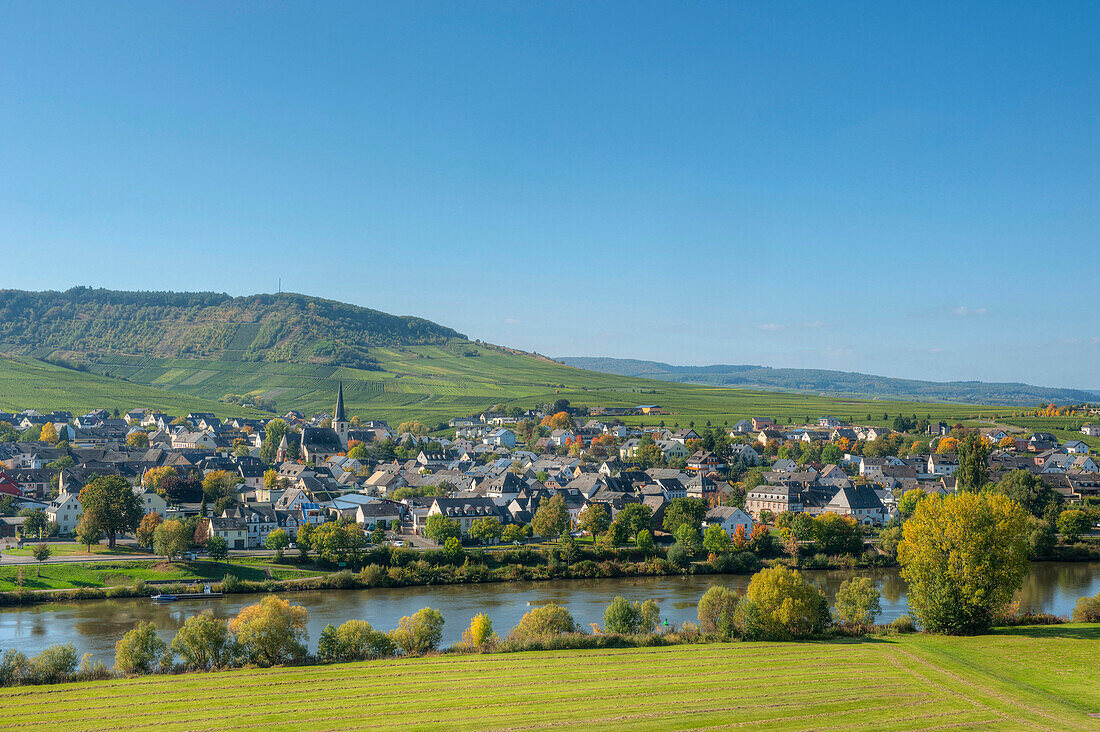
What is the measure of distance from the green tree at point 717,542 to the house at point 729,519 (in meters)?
5.94

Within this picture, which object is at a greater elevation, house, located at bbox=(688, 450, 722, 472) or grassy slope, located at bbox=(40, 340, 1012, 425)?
grassy slope, located at bbox=(40, 340, 1012, 425)

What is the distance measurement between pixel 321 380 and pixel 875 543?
133895 millimetres

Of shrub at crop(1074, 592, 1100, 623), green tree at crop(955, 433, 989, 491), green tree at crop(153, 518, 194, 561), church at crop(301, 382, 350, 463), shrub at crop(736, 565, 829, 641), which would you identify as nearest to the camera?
shrub at crop(736, 565, 829, 641)

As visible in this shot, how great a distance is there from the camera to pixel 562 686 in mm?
26031

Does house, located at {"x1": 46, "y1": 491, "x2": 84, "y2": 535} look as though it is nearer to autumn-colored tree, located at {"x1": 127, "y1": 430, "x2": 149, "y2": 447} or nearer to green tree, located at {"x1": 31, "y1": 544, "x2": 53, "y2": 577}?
green tree, located at {"x1": 31, "y1": 544, "x2": 53, "y2": 577}

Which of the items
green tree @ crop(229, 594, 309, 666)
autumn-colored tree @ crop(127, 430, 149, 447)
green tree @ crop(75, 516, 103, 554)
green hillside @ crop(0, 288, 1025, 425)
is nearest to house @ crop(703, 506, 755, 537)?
green tree @ crop(229, 594, 309, 666)

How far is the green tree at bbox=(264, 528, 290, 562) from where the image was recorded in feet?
163

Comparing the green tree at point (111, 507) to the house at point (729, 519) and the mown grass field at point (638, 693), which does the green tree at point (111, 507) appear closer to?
the mown grass field at point (638, 693)

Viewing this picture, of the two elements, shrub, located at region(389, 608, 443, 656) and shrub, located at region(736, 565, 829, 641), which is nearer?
shrub, located at region(389, 608, 443, 656)

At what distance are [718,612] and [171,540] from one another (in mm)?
28651

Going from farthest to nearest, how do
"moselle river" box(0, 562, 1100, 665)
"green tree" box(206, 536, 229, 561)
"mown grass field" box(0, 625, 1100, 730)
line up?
"green tree" box(206, 536, 229, 561) < "moselle river" box(0, 562, 1100, 665) < "mown grass field" box(0, 625, 1100, 730)

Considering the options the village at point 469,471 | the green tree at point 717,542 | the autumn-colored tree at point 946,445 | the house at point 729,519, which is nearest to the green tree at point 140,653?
the village at point 469,471

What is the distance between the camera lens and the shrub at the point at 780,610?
32125mm

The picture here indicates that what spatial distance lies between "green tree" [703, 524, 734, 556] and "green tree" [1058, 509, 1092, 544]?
2207cm
